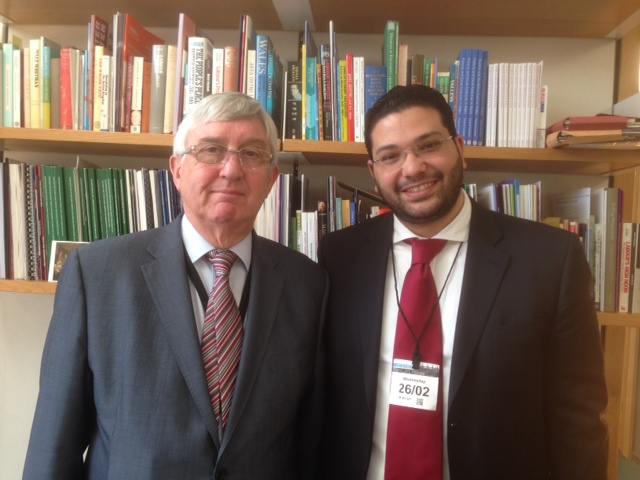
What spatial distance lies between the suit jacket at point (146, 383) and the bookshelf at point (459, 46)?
587mm

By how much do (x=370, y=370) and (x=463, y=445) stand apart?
0.31m

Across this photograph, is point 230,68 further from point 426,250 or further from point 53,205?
point 426,250

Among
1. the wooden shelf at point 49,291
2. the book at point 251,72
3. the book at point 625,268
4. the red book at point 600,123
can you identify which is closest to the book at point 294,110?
the book at point 251,72

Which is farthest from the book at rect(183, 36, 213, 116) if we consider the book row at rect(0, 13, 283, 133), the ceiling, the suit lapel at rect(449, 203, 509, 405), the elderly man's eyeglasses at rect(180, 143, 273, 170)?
the suit lapel at rect(449, 203, 509, 405)

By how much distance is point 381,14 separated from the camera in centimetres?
176

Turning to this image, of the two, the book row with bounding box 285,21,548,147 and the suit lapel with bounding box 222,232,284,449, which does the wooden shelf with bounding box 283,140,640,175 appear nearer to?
the book row with bounding box 285,21,548,147

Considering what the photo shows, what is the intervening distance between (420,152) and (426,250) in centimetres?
28

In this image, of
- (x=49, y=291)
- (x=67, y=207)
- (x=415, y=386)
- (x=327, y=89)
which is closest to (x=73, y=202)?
(x=67, y=207)

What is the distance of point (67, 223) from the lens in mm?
1702

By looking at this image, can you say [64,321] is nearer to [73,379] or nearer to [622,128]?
[73,379]

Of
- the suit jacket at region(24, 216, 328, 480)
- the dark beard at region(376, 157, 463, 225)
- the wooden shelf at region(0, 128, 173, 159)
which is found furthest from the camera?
the wooden shelf at region(0, 128, 173, 159)

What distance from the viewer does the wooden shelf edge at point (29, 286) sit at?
1630 mm

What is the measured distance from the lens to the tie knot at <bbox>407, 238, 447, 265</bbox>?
1350 mm

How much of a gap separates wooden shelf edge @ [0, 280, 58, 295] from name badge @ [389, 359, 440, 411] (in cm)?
122
